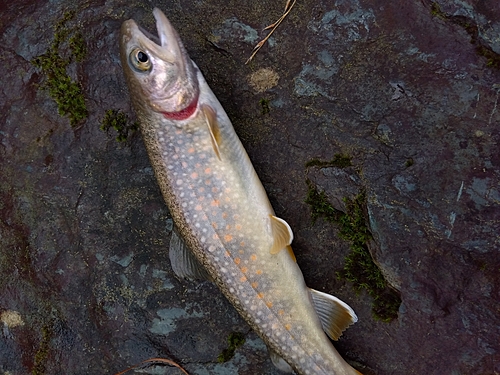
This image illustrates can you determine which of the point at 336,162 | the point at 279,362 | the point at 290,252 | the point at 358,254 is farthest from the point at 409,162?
the point at 279,362

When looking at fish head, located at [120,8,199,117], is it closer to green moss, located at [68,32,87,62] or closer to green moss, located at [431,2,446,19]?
green moss, located at [68,32,87,62]

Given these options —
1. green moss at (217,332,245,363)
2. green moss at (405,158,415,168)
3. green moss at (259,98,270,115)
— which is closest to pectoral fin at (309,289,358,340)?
green moss at (217,332,245,363)

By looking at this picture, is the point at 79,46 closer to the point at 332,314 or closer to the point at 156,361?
the point at 156,361

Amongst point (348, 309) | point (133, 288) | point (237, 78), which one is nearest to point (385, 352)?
point (348, 309)

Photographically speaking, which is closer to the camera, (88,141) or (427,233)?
(427,233)

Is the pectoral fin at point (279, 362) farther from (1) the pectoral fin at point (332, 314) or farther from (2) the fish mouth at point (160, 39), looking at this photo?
(2) the fish mouth at point (160, 39)

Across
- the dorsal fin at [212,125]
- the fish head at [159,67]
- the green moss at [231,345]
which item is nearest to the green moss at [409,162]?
the dorsal fin at [212,125]

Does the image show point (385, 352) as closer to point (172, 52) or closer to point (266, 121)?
point (266, 121)
